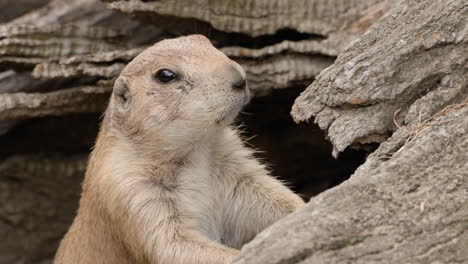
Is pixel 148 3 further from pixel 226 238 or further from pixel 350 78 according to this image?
pixel 350 78

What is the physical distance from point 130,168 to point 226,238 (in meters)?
1.02

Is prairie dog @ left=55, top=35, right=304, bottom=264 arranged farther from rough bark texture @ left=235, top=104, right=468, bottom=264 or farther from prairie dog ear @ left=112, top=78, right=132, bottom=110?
rough bark texture @ left=235, top=104, right=468, bottom=264

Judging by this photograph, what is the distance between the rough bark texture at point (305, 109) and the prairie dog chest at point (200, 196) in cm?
101

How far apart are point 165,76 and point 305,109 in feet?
3.57

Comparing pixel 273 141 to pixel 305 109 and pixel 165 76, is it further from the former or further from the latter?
pixel 305 109

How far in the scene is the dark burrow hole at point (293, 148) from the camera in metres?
7.29

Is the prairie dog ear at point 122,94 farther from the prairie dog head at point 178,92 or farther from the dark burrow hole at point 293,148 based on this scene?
the dark burrow hole at point 293,148

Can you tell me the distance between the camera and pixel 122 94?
516 cm

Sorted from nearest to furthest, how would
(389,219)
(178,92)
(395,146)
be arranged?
(389,219) → (395,146) → (178,92)

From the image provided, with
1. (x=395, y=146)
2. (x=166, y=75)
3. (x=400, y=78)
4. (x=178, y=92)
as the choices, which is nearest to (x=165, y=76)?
(x=166, y=75)

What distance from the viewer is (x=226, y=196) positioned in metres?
5.34

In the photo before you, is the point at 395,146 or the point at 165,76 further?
the point at 165,76

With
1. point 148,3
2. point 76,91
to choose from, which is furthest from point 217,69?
point 76,91

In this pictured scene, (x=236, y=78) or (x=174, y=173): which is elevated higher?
(x=236, y=78)
